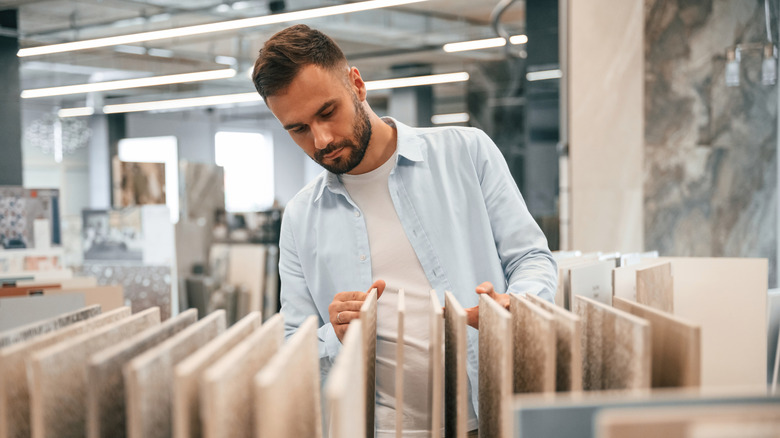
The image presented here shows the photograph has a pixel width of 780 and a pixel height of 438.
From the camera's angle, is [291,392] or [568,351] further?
[568,351]

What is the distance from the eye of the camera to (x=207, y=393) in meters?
Result: 0.54

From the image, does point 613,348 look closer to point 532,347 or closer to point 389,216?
point 532,347

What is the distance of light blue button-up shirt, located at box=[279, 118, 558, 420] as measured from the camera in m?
1.46

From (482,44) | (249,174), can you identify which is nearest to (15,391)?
(482,44)

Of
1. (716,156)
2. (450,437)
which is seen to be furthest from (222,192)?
(450,437)

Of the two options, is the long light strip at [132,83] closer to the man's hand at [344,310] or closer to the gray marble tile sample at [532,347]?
the man's hand at [344,310]

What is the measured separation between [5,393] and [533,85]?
226 inches

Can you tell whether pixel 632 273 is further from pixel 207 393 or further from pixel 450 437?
pixel 207 393

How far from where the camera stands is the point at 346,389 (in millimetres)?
545

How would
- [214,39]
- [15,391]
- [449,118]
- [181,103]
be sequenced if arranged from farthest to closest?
1. [181,103]
2. [449,118]
3. [214,39]
4. [15,391]

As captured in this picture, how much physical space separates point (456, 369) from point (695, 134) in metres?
3.07

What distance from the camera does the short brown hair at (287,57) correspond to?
1.29 m

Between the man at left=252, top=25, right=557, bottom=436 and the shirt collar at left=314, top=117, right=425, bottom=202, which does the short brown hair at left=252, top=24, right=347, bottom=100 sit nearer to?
the man at left=252, top=25, right=557, bottom=436

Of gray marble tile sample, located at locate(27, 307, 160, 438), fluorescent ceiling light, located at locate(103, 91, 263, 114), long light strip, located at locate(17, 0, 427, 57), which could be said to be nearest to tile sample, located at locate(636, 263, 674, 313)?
gray marble tile sample, located at locate(27, 307, 160, 438)
